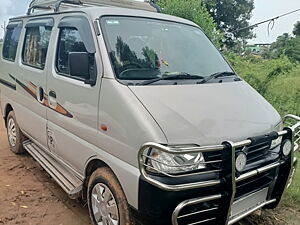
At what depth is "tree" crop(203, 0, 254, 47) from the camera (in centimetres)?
3017

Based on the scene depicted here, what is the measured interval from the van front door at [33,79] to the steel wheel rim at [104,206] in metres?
1.44

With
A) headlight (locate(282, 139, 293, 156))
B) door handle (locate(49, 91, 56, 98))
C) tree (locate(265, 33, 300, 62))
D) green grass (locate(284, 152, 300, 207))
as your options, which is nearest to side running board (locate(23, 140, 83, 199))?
door handle (locate(49, 91, 56, 98))

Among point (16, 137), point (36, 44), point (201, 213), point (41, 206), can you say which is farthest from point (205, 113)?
point (16, 137)

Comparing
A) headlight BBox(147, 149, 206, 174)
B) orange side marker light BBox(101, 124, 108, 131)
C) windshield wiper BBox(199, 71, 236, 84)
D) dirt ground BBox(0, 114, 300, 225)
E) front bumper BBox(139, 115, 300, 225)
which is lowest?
dirt ground BBox(0, 114, 300, 225)

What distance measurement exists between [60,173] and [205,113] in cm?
203

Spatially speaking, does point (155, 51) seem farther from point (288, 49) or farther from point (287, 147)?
point (288, 49)

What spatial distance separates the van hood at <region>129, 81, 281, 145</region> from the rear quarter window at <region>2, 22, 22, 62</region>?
11.1ft

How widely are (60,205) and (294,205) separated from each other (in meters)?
2.73

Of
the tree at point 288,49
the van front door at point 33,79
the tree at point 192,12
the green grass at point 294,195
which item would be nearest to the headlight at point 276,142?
the green grass at point 294,195

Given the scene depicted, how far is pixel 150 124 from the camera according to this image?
2619 millimetres

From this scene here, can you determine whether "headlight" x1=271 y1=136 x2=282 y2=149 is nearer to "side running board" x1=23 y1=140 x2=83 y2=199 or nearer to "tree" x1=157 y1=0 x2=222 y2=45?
"side running board" x1=23 y1=140 x2=83 y2=199

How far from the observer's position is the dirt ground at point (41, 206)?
3646 millimetres

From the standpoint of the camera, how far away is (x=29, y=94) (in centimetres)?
475

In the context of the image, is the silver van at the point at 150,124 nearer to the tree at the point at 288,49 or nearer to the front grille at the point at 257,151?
the front grille at the point at 257,151
